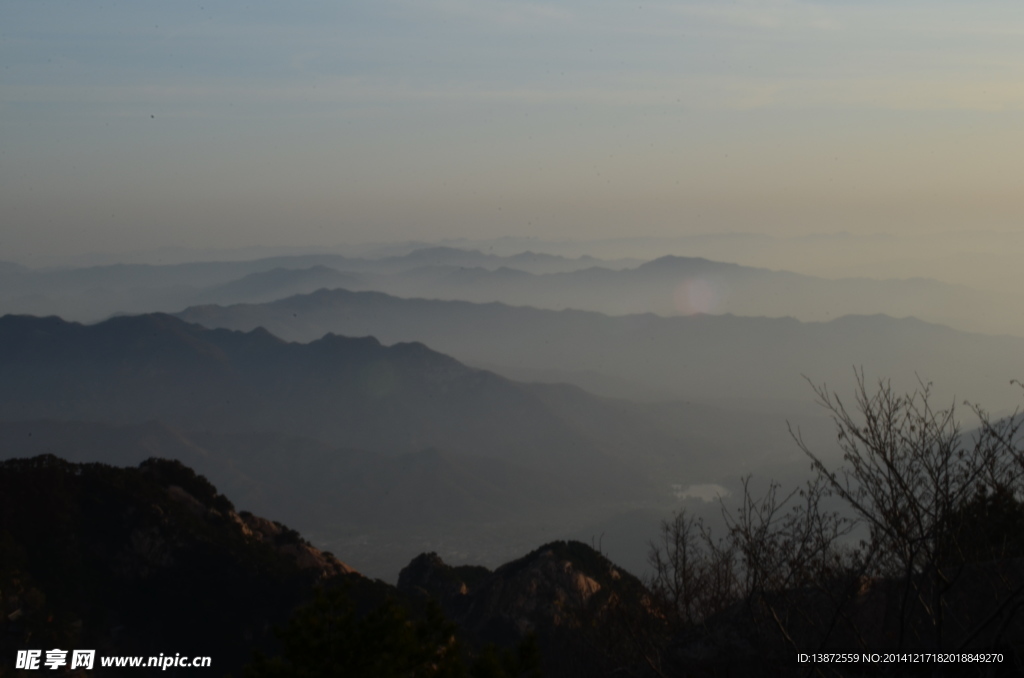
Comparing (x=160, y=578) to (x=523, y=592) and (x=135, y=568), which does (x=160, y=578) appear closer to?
(x=135, y=568)

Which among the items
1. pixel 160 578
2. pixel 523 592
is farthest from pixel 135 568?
pixel 523 592

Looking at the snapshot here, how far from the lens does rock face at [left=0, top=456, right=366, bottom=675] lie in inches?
1641

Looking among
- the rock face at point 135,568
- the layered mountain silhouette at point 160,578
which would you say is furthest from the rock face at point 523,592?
the rock face at point 135,568

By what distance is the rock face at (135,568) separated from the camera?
4169 centimetres

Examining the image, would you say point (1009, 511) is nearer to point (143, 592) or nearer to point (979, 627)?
point (979, 627)

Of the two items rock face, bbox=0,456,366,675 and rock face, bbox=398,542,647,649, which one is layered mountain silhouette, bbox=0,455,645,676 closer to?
rock face, bbox=0,456,366,675

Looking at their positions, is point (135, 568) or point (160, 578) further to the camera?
point (160, 578)

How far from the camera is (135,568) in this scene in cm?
4769

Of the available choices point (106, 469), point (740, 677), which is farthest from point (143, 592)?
point (740, 677)

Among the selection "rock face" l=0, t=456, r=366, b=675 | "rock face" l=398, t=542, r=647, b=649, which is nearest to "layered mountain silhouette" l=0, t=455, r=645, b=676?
"rock face" l=0, t=456, r=366, b=675

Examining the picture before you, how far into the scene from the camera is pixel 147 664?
39.5 m

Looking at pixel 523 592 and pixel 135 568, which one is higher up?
pixel 135 568

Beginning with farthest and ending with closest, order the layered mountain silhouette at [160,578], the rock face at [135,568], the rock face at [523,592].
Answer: the rock face at [523,592] < the rock face at [135,568] < the layered mountain silhouette at [160,578]

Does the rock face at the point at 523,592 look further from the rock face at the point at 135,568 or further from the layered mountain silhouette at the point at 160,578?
the rock face at the point at 135,568
